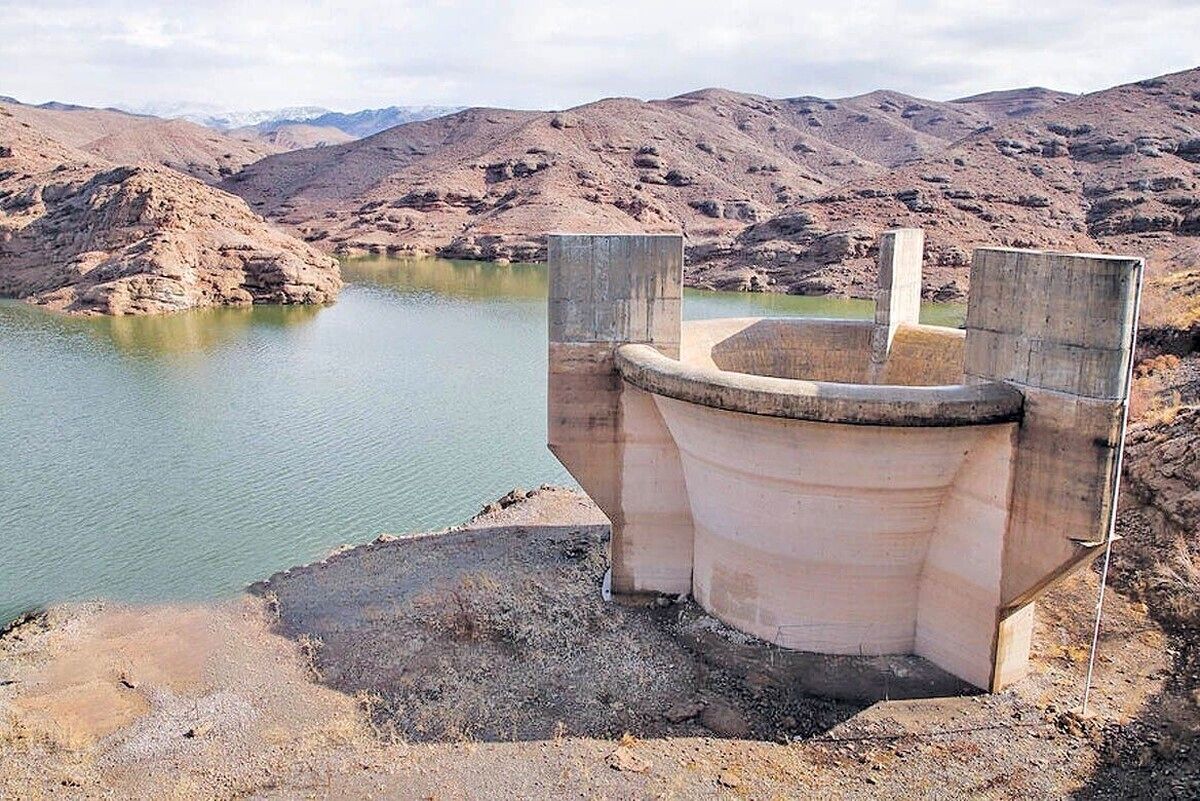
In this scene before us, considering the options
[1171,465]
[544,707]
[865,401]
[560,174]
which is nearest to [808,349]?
[865,401]

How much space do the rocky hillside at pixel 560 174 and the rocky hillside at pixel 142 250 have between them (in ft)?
81.0

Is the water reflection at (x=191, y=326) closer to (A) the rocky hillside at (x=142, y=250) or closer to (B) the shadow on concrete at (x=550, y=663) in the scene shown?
(A) the rocky hillside at (x=142, y=250)

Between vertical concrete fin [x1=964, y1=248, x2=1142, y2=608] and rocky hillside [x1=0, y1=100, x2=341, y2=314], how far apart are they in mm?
37923

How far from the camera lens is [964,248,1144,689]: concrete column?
896 centimetres

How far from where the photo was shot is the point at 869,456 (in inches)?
389

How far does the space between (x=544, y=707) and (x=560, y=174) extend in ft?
248

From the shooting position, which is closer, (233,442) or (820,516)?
(820,516)

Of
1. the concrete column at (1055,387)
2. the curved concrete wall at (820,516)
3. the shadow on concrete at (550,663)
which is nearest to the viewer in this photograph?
the concrete column at (1055,387)

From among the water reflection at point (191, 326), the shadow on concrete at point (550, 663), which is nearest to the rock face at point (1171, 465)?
the shadow on concrete at point (550, 663)

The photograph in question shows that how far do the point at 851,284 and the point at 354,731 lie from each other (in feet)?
155

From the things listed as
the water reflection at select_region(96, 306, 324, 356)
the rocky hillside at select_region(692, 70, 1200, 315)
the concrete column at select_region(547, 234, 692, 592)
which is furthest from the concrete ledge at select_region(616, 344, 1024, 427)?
the rocky hillside at select_region(692, 70, 1200, 315)

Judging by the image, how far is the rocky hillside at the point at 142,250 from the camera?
1633 inches

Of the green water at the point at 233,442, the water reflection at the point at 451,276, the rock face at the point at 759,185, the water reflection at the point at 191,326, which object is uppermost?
the rock face at the point at 759,185

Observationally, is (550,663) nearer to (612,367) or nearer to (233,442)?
(612,367)
